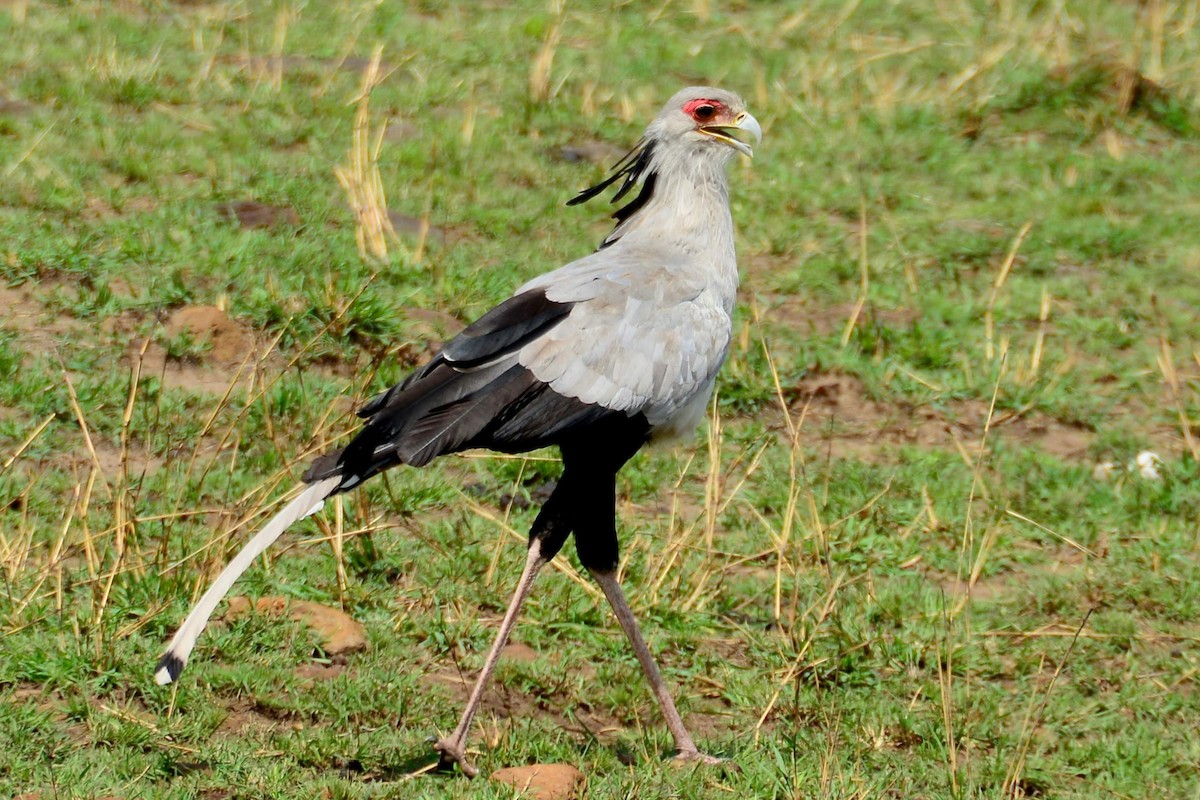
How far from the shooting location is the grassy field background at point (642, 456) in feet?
14.0

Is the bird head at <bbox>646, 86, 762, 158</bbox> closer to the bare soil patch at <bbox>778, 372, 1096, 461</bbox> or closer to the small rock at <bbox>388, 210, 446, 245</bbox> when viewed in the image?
the bare soil patch at <bbox>778, 372, 1096, 461</bbox>

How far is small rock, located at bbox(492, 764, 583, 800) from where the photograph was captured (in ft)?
12.4

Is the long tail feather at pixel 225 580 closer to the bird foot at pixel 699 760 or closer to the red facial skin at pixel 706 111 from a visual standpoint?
the bird foot at pixel 699 760

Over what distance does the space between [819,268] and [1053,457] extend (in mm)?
1516

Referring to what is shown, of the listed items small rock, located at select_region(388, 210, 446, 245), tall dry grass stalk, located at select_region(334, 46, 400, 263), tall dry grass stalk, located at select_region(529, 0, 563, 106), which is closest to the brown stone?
tall dry grass stalk, located at select_region(334, 46, 400, 263)

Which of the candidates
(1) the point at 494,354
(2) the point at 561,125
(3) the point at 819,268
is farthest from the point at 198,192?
(1) the point at 494,354

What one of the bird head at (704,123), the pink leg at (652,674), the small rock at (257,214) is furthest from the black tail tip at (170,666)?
the small rock at (257,214)

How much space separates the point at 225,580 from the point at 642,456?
7.83 feet

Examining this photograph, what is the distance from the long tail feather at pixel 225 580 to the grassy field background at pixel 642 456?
33 cm

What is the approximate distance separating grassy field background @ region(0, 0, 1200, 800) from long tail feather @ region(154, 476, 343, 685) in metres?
0.33

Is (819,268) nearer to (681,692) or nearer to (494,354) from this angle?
(681,692)

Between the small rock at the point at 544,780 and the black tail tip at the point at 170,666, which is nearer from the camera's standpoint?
the black tail tip at the point at 170,666

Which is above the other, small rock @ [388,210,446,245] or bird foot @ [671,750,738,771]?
small rock @ [388,210,446,245]

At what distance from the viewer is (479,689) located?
406 cm
